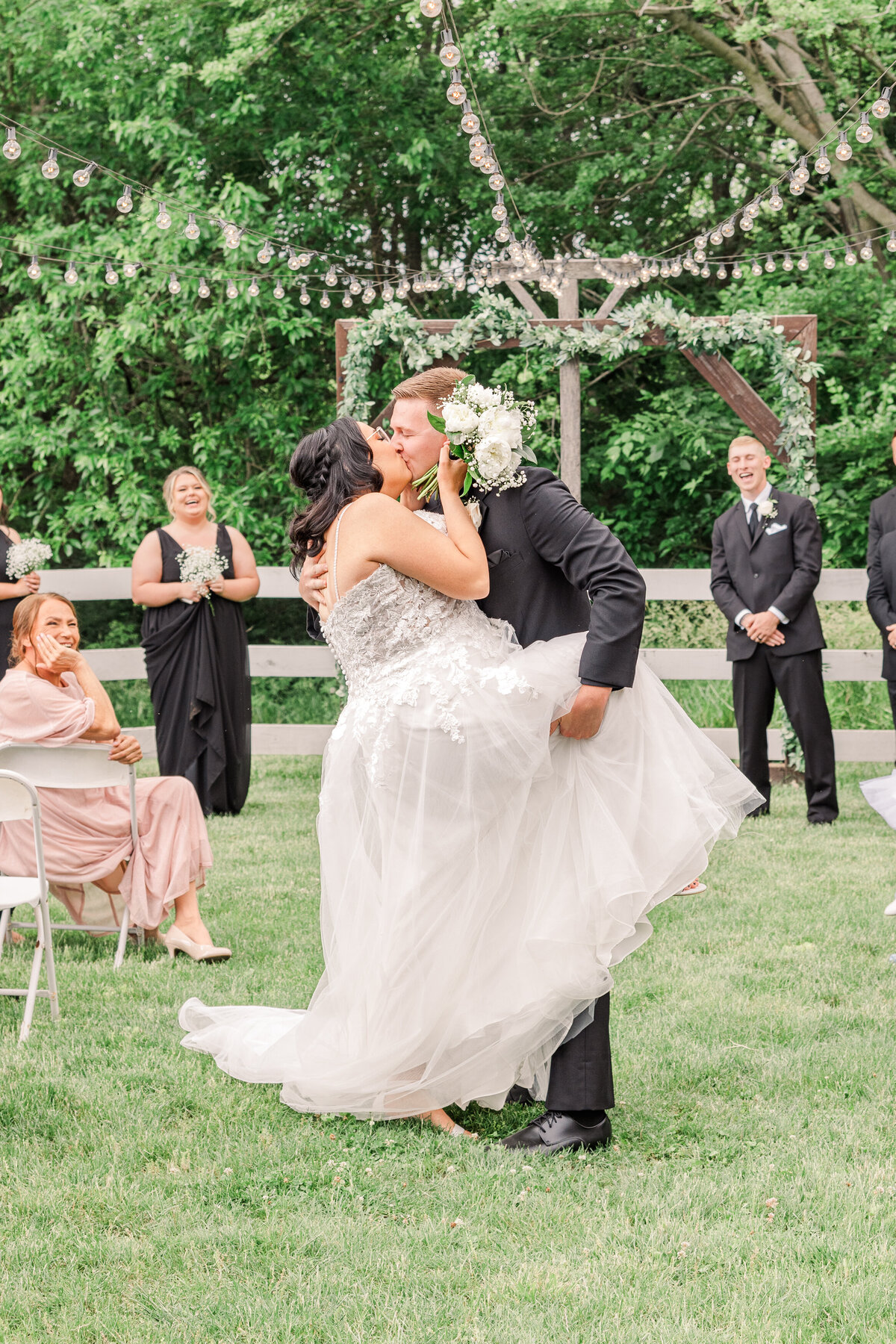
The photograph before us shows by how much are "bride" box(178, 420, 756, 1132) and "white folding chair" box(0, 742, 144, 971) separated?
175 cm

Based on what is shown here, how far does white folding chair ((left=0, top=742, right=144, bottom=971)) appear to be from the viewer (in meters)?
4.82

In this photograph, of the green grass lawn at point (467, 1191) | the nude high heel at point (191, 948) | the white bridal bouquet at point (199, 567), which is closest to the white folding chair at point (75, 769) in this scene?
the nude high heel at point (191, 948)

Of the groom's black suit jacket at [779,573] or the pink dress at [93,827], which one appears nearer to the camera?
the pink dress at [93,827]

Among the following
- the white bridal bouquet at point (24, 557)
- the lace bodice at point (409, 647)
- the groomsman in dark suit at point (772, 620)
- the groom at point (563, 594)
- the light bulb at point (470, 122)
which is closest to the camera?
the groom at point (563, 594)

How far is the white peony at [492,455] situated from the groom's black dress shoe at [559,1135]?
160 centimetres

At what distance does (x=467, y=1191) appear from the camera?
3117mm

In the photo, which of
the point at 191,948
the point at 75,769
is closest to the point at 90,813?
the point at 75,769

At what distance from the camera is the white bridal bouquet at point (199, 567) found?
27.0 feet

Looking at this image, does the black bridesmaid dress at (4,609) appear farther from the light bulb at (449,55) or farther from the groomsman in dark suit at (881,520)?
the groomsman in dark suit at (881,520)

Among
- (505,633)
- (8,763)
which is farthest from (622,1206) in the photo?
(8,763)

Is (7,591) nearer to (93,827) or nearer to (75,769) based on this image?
(93,827)

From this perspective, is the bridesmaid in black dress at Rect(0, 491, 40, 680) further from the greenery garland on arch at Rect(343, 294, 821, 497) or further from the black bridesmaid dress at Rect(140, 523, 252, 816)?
the greenery garland on arch at Rect(343, 294, 821, 497)

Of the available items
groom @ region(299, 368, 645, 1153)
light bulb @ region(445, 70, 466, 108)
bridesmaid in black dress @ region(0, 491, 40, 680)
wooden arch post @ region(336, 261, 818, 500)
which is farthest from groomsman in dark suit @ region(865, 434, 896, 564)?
groom @ region(299, 368, 645, 1153)

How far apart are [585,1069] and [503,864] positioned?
0.54m
